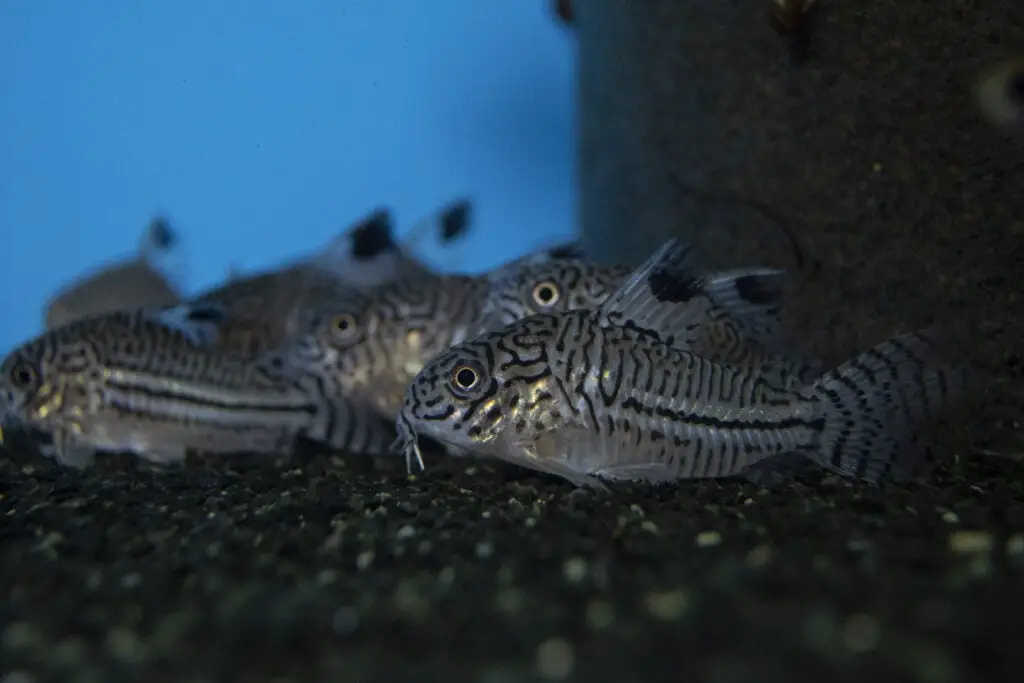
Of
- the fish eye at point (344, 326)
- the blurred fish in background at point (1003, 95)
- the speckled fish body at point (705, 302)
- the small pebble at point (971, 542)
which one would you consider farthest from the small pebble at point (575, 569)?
the fish eye at point (344, 326)

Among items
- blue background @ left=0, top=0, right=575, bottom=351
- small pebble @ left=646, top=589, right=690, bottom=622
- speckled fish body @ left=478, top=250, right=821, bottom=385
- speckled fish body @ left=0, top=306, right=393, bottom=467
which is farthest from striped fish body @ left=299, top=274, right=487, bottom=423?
small pebble @ left=646, top=589, right=690, bottom=622

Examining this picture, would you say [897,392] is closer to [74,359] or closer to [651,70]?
[651,70]

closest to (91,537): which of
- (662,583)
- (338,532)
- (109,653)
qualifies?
(338,532)

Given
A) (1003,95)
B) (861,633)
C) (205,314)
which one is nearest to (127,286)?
(205,314)

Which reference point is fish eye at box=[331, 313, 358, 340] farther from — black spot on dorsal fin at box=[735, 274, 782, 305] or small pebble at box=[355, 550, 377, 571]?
small pebble at box=[355, 550, 377, 571]

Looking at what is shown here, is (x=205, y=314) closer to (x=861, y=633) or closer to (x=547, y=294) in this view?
(x=547, y=294)

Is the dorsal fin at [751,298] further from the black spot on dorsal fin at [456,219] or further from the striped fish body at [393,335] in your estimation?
the black spot on dorsal fin at [456,219]
